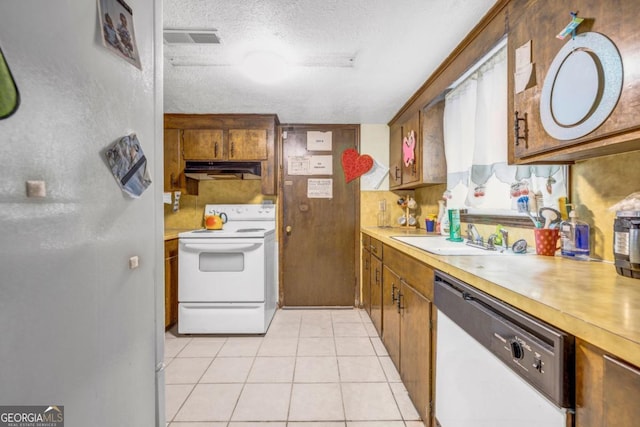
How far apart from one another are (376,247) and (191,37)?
2.03 metres

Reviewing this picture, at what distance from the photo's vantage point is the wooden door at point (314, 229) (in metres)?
3.47

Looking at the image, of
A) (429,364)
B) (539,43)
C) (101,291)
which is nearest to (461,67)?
(539,43)

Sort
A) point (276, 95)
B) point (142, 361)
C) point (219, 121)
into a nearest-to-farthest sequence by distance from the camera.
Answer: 1. point (142, 361)
2. point (276, 95)
3. point (219, 121)

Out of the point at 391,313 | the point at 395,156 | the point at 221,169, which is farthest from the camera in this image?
the point at 395,156

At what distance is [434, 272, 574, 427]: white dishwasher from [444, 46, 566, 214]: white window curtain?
82cm

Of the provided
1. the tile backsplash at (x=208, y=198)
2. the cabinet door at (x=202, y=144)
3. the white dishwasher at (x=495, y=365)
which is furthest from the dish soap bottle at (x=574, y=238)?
the cabinet door at (x=202, y=144)

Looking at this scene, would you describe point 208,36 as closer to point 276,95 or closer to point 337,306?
point 276,95

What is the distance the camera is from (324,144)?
137 inches

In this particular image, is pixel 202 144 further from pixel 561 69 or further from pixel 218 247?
pixel 561 69

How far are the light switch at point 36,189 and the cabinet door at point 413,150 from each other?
2.40 metres

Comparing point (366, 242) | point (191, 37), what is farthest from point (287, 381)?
point (191, 37)

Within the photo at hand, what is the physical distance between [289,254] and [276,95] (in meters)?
1.75

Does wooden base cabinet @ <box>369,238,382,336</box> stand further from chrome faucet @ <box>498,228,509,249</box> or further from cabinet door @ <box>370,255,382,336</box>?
chrome faucet @ <box>498,228,509,249</box>

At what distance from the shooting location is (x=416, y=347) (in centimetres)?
156
